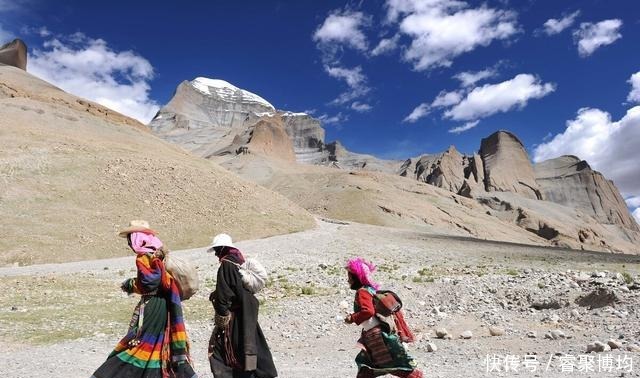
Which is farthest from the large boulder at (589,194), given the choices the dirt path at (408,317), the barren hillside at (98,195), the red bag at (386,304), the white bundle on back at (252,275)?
the white bundle on back at (252,275)

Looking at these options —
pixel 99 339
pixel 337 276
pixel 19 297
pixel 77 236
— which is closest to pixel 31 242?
pixel 77 236

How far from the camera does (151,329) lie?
5.46 metres

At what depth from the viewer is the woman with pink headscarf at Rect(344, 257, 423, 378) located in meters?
5.63

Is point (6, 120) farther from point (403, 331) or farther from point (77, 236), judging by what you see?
point (403, 331)

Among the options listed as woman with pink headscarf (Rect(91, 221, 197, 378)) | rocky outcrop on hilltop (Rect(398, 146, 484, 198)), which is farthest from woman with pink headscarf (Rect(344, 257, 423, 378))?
rocky outcrop on hilltop (Rect(398, 146, 484, 198))

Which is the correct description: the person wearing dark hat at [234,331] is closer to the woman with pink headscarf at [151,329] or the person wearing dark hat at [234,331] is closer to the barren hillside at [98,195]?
the woman with pink headscarf at [151,329]

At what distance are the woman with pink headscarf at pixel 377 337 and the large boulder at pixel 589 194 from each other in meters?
194

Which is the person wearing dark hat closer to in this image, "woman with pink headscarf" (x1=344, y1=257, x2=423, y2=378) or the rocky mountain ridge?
"woman with pink headscarf" (x1=344, y1=257, x2=423, y2=378)

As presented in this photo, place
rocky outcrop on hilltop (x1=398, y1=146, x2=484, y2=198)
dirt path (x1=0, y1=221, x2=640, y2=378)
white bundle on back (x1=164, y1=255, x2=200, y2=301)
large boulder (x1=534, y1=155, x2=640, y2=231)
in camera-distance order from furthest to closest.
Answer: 1. large boulder (x1=534, y1=155, x2=640, y2=231)
2. rocky outcrop on hilltop (x1=398, y1=146, x2=484, y2=198)
3. dirt path (x1=0, y1=221, x2=640, y2=378)
4. white bundle on back (x1=164, y1=255, x2=200, y2=301)

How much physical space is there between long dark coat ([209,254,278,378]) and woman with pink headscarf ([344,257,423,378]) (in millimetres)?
1170

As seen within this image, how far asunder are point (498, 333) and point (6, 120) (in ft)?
196

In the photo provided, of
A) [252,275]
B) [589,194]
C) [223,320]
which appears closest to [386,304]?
[252,275]

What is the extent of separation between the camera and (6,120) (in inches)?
2188

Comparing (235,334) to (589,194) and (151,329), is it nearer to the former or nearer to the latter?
(151,329)
